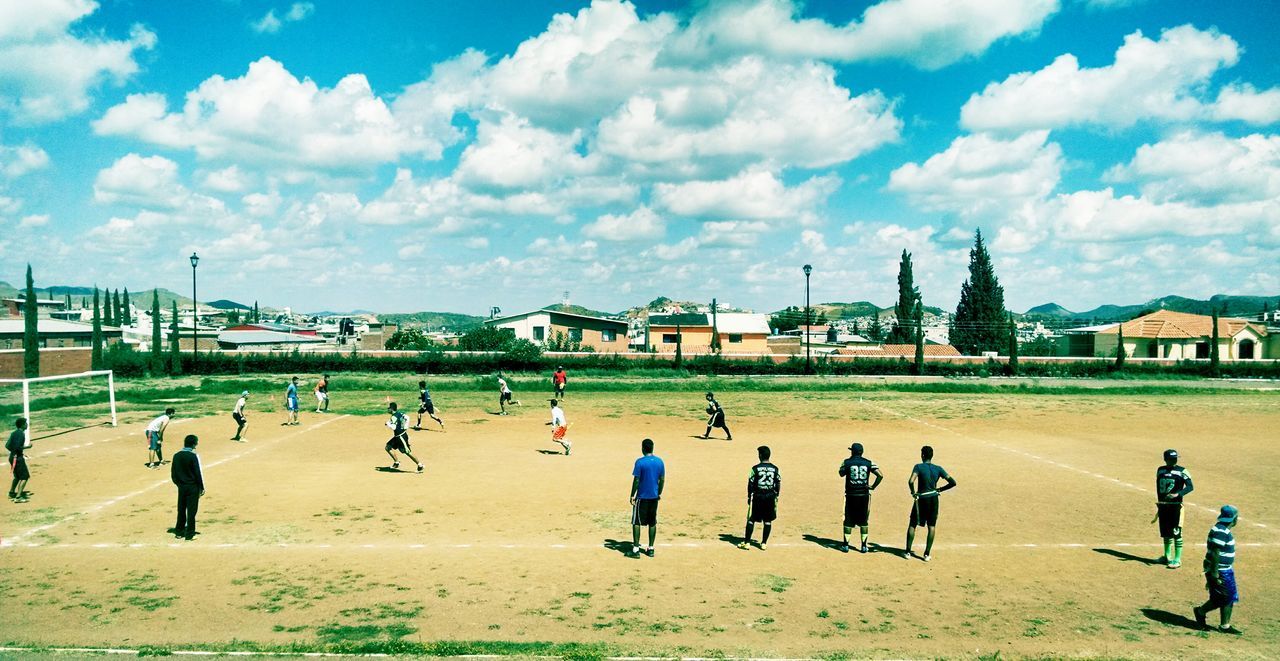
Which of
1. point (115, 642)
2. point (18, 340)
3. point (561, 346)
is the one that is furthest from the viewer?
point (561, 346)

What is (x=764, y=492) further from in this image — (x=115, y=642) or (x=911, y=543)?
(x=115, y=642)

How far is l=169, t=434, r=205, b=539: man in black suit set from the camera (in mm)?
12969

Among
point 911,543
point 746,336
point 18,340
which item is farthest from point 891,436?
point 18,340

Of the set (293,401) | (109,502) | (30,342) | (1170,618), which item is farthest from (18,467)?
(30,342)

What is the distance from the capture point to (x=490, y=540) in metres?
13.3

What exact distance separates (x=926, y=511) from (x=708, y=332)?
78900 millimetres

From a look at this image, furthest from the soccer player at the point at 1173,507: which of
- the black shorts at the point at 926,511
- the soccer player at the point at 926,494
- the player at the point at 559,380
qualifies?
the player at the point at 559,380

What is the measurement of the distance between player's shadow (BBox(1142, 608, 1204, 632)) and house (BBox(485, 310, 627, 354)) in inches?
2813

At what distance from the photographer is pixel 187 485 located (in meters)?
13.1

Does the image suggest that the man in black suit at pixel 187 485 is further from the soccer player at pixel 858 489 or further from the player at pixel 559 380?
the player at pixel 559 380

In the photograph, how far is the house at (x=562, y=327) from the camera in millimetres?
82875

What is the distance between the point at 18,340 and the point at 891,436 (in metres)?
78.3

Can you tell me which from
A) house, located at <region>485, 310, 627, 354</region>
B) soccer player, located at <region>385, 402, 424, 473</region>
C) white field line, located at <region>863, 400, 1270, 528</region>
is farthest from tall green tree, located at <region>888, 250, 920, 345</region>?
soccer player, located at <region>385, 402, 424, 473</region>

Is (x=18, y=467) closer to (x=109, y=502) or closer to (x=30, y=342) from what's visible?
(x=109, y=502)
